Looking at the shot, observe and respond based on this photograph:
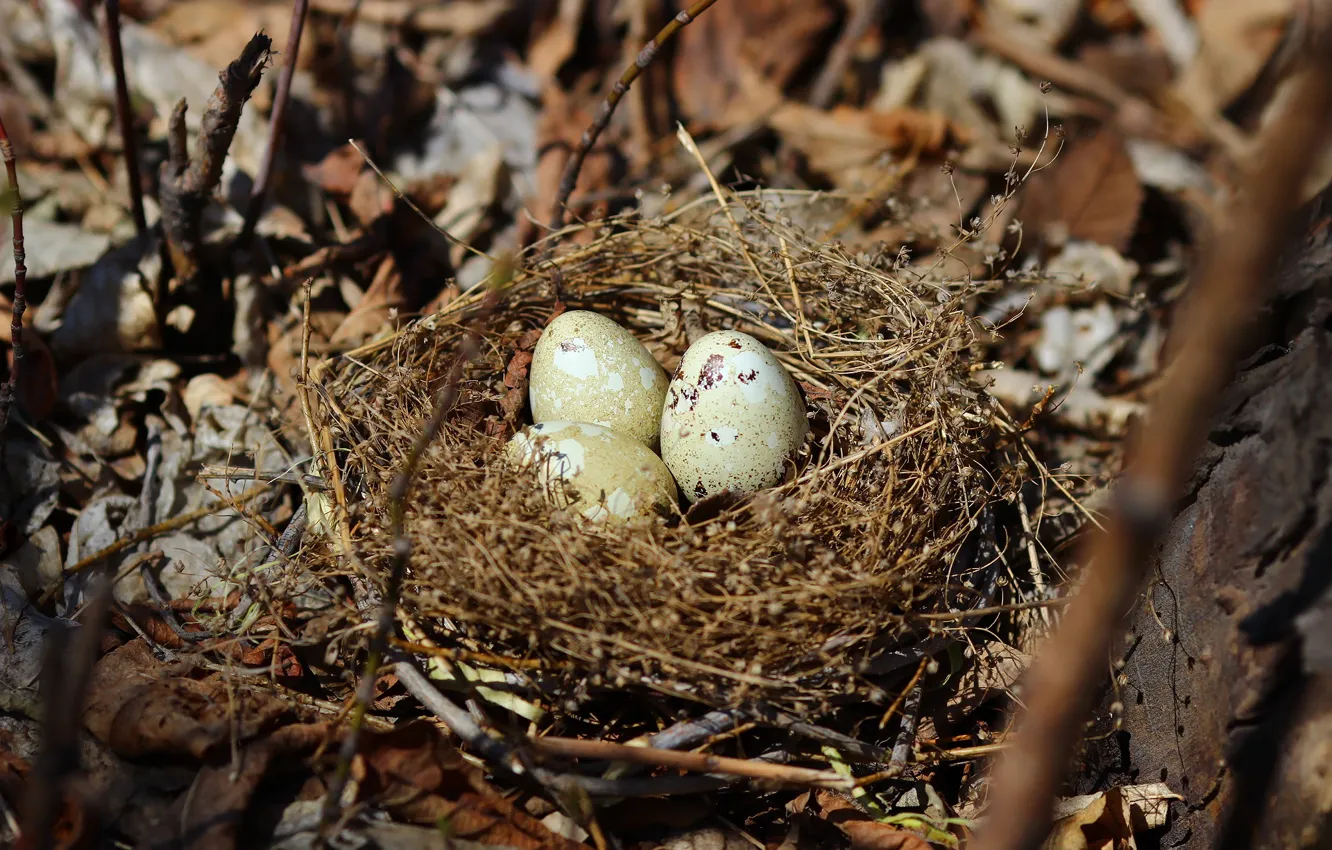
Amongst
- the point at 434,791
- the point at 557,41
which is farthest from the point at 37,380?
the point at 557,41

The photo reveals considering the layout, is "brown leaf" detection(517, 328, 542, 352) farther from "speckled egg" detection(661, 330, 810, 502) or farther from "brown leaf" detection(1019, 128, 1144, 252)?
"brown leaf" detection(1019, 128, 1144, 252)

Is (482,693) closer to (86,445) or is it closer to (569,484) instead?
(569,484)

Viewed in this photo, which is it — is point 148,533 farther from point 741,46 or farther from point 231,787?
point 741,46

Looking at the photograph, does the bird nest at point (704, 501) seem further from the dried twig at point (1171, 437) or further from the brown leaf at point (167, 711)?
the dried twig at point (1171, 437)

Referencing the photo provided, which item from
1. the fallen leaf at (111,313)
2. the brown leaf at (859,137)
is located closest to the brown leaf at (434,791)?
the fallen leaf at (111,313)

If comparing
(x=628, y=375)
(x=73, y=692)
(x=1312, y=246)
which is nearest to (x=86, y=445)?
(x=628, y=375)

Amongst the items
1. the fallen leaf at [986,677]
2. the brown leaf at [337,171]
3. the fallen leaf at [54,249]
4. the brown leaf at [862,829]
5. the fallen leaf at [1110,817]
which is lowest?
the brown leaf at [862,829]

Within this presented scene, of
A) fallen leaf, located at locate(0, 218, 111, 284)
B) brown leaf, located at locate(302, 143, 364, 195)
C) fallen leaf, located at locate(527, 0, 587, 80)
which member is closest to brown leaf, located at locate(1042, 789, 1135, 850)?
brown leaf, located at locate(302, 143, 364, 195)

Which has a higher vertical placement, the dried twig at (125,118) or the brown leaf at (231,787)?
the dried twig at (125,118)
